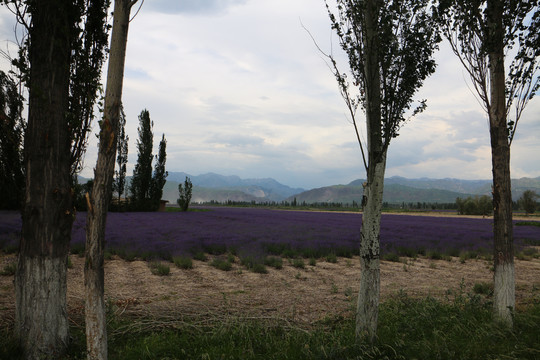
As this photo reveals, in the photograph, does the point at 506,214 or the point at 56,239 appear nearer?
the point at 56,239

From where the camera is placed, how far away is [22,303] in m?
4.47

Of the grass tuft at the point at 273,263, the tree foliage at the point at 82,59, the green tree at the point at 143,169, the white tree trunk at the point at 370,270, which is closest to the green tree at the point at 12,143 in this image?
the tree foliage at the point at 82,59

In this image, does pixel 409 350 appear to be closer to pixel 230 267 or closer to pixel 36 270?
pixel 36 270

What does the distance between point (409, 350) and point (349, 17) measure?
16.5 feet

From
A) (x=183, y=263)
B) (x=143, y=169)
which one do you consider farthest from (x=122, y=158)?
(x=183, y=263)

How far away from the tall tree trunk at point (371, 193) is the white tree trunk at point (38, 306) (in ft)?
14.3

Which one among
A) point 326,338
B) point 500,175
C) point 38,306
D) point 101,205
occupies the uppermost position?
point 500,175

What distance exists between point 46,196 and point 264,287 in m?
6.00

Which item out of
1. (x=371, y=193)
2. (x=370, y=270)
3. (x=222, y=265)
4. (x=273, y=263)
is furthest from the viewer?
(x=273, y=263)

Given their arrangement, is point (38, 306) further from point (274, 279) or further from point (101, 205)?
point (274, 279)

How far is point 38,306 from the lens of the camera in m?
4.43

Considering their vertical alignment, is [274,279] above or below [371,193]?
below

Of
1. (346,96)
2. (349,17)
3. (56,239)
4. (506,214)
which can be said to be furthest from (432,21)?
(56,239)

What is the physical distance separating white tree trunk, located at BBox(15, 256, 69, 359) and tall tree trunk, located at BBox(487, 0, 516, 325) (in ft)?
22.8
